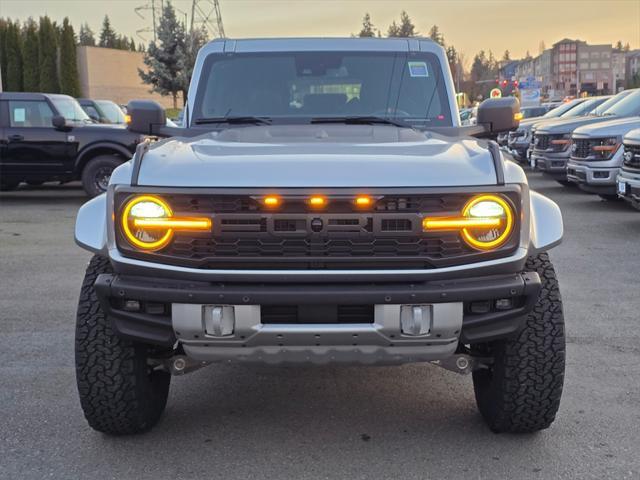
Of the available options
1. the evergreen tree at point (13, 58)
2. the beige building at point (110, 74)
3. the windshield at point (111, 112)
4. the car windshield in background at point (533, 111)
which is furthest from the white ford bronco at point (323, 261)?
→ the beige building at point (110, 74)

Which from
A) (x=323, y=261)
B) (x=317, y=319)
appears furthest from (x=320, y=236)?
(x=317, y=319)

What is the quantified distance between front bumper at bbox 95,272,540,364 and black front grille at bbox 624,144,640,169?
6.63 metres

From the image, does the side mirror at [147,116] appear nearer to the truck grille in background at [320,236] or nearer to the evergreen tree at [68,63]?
the truck grille in background at [320,236]

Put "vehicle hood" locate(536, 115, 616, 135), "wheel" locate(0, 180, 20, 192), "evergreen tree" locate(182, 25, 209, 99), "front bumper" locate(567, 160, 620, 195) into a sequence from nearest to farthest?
"front bumper" locate(567, 160, 620, 195), "wheel" locate(0, 180, 20, 192), "vehicle hood" locate(536, 115, 616, 135), "evergreen tree" locate(182, 25, 209, 99)

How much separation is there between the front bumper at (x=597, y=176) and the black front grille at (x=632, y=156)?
6.31ft

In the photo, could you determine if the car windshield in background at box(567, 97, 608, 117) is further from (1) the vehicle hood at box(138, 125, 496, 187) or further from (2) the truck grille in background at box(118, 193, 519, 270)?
(2) the truck grille in background at box(118, 193, 519, 270)

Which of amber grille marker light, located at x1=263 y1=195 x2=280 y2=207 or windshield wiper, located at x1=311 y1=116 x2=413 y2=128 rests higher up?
windshield wiper, located at x1=311 y1=116 x2=413 y2=128

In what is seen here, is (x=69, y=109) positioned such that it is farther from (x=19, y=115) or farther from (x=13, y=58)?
(x=13, y=58)

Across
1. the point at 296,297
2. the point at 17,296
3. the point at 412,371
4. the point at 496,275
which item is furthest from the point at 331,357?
the point at 17,296

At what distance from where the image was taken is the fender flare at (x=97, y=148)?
13.3 meters

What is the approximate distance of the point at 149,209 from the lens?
10.5 feet

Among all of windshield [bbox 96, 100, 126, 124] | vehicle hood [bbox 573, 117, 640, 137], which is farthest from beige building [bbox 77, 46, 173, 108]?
vehicle hood [bbox 573, 117, 640, 137]

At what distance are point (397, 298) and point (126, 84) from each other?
63.9 metres

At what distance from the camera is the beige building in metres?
58.0
